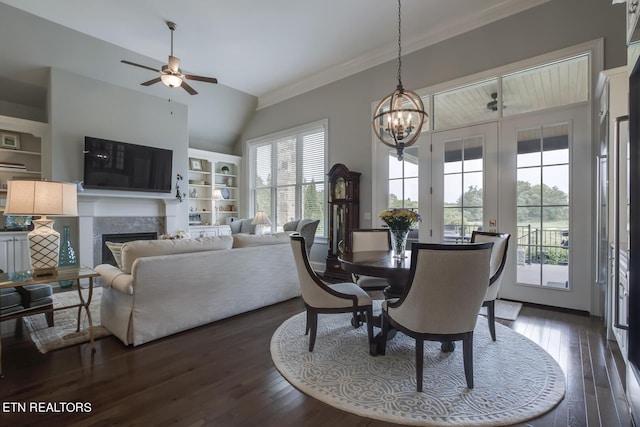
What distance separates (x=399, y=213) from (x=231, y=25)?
3.69 metres

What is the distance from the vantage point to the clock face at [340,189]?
5215mm

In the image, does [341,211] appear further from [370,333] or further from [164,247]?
[164,247]

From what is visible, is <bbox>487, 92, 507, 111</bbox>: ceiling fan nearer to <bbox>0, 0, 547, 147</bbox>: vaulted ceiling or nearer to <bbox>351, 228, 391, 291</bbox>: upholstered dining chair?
<bbox>0, 0, 547, 147</bbox>: vaulted ceiling

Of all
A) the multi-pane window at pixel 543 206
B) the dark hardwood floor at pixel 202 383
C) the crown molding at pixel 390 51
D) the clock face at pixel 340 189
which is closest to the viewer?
the dark hardwood floor at pixel 202 383

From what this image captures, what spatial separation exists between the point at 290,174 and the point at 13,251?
474cm

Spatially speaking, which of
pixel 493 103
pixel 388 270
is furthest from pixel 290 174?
pixel 388 270

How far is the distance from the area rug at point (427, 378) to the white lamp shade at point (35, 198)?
213 centimetres

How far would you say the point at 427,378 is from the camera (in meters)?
2.09

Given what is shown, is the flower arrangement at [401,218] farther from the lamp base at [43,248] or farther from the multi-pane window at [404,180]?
the lamp base at [43,248]

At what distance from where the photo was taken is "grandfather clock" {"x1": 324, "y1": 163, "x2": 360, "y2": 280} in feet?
17.0

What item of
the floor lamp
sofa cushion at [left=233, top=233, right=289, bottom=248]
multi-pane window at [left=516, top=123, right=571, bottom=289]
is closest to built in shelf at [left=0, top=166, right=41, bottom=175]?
the floor lamp

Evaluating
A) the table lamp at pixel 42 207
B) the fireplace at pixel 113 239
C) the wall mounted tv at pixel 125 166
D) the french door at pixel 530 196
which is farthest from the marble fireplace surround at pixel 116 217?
the french door at pixel 530 196

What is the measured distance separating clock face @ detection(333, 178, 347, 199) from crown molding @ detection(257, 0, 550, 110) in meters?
1.98

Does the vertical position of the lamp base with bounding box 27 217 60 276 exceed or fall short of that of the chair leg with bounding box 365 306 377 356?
it exceeds it
